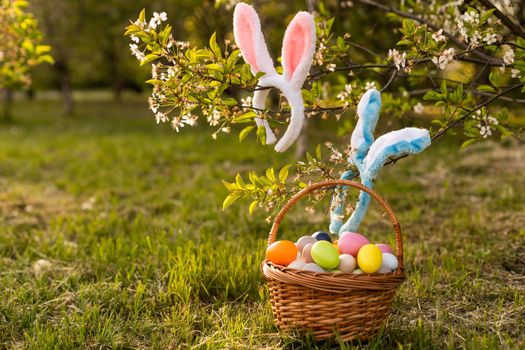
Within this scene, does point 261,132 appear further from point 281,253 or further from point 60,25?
point 60,25

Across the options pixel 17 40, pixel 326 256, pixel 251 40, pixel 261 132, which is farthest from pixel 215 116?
pixel 17 40

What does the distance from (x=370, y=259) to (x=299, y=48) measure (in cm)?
104

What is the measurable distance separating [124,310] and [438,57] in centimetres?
200

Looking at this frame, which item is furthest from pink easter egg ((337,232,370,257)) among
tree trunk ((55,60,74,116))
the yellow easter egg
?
tree trunk ((55,60,74,116))

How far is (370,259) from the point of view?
8.00 ft

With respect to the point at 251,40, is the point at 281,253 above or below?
below

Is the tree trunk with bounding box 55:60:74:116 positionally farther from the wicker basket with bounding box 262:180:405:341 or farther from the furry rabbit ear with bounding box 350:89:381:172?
the wicker basket with bounding box 262:180:405:341

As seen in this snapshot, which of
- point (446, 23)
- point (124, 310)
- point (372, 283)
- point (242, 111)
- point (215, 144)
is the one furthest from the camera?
point (215, 144)

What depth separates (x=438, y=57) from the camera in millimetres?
2850

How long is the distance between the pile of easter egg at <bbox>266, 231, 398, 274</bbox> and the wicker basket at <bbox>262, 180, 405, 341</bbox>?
47 millimetres

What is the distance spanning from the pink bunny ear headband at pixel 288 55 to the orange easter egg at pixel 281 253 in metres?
0.49

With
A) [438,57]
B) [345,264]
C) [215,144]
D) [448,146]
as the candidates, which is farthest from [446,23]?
[215,144]

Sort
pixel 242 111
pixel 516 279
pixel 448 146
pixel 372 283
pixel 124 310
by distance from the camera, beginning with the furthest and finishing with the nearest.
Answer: pixel 448 146
pixel 516 279
pixel 124 310
pixel 242 111
pixel 372 283

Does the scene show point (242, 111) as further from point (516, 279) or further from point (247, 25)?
point (516, 279)
